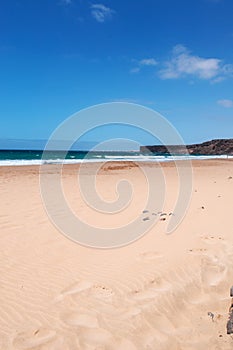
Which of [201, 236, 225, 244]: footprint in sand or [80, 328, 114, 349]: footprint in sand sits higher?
[201, 236, 225, 244]: footprint in sand

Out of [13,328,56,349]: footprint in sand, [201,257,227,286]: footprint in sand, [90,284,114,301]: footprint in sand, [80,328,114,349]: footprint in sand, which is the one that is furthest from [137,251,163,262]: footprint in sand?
[13,328,56,349]: footprint in sand

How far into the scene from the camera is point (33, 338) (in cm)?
291

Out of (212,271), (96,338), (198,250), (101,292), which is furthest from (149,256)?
(96,338)

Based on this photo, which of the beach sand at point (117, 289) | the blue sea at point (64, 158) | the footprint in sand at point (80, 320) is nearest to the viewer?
the beach sand at point (117, 289)

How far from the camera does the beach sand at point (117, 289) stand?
2.92 metres

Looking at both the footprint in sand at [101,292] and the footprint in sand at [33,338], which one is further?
the footprint in sand at [101,292]

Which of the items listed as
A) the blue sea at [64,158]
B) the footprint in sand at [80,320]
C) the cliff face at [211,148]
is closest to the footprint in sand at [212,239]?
the footprint in sand at [80,320]

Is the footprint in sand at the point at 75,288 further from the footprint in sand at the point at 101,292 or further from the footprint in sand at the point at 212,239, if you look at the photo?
the footprint in sand at the point at 212,239

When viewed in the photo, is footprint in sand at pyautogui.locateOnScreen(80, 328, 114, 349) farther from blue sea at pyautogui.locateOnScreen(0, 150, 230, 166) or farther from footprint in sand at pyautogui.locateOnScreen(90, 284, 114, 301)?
blue sea at pyautogui.locateOnScreen(0, 150, 230, 166)

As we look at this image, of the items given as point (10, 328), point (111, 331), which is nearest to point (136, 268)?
point (111, 331)

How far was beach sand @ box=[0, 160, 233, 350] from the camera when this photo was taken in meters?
2.92

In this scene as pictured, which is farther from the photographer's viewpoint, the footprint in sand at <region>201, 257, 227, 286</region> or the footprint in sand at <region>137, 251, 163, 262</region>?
the footprint in sand at <region>137, 251, 163, 262</region>

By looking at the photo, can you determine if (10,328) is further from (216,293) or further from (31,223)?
(31,223)

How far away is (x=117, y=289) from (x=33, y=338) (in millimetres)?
1183
